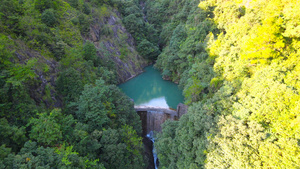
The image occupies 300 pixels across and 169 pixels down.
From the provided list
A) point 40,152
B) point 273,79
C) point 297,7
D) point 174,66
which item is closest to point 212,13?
point 174,66

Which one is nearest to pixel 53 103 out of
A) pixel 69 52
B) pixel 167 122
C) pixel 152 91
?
pixel 69 52

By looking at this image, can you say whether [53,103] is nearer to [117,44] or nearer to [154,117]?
[154,117]

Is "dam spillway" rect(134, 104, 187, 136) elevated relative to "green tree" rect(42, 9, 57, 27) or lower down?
lower down

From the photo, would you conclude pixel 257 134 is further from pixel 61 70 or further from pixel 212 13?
pixel 212 13

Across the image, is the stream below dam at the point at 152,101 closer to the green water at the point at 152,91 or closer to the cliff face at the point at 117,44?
the green water at the point at 152,91

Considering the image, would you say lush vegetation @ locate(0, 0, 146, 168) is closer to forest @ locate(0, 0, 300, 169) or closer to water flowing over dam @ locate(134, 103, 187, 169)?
forest @ locate(0, 0, 300, 169)

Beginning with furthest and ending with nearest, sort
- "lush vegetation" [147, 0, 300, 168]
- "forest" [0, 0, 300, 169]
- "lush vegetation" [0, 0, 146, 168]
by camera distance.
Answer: "lush vegetation" [0, 0, 146, 168] → "forest" [0, 0, 300, 169] → "lush vegetation" [147, 0, 300, 168]

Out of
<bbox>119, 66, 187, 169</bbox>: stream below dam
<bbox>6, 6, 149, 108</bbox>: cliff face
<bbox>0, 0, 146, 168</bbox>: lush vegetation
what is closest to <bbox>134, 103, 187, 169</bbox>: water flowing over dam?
<bbox>119, 66, 187, 169</bbox>: stream below dam
